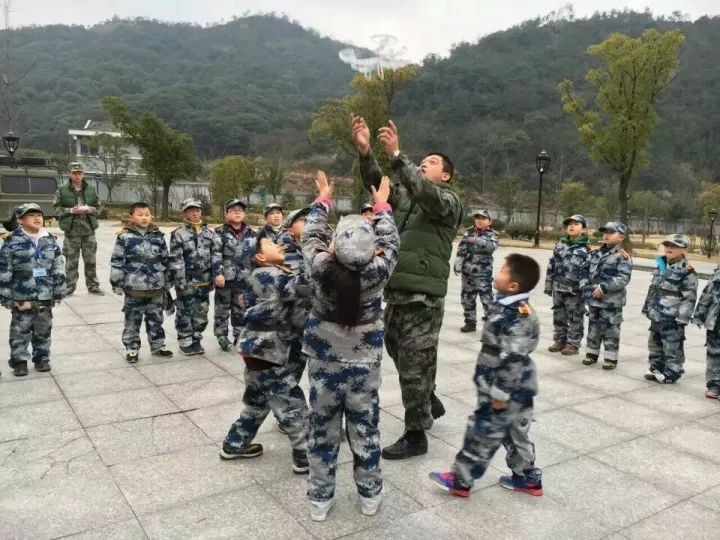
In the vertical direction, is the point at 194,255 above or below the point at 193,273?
above

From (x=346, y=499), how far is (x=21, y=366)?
378 centimetres

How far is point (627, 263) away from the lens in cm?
643

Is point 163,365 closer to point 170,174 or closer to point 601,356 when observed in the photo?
point 601,356

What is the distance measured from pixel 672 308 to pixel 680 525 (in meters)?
3.14

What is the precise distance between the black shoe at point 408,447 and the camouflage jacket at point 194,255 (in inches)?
129

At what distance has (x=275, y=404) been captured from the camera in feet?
12.2

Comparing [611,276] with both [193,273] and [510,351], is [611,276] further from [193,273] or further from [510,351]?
[193,273]

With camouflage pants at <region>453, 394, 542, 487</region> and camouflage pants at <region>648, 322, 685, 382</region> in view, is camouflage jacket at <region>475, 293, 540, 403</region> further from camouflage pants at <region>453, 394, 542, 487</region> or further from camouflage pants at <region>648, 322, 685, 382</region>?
camouflage pants at <region>648, 322, 685, 382</region>

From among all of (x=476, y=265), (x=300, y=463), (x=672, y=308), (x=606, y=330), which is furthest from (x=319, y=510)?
(x=476, y=265)

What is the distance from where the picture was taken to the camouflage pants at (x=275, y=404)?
370 centimetres

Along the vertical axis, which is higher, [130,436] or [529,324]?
[529,324]

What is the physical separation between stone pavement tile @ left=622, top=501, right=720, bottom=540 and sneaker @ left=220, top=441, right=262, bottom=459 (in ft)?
7.28

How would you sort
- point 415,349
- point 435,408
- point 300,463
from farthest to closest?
1. point 435,408
2. point 415,349
3. point 300,463

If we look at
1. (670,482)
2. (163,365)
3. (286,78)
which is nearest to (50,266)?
(163,365)
